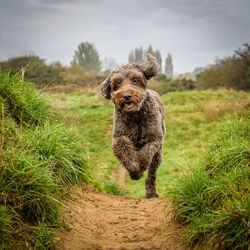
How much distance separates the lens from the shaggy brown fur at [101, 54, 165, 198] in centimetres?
438

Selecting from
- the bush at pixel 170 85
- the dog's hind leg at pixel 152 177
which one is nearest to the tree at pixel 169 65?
the bush at pixel 170 85

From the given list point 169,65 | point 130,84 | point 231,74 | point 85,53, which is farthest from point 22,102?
point 169,65

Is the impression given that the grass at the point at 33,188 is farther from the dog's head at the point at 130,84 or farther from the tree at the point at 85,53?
the tree at the point at 85,53

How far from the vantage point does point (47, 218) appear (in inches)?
118

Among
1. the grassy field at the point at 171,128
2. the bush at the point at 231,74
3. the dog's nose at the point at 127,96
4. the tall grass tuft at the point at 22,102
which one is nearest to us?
the dog's nose at the point at 127,96

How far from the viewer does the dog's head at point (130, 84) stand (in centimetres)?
433

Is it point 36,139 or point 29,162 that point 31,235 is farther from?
point 36,139

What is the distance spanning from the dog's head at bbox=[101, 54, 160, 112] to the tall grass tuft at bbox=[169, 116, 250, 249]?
1.53 metres

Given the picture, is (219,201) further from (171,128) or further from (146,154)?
(171,128)

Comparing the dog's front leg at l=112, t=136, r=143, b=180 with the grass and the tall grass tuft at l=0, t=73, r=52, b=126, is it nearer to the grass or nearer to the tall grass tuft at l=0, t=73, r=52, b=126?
the grass

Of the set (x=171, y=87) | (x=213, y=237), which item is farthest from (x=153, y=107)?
(x=171, y=87)

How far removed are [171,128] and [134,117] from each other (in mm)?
10373

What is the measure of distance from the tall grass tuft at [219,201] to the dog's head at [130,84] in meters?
1.53

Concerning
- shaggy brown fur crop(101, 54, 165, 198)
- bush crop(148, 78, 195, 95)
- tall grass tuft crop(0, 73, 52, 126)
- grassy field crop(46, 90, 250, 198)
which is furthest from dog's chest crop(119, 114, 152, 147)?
bush crop(148, 78, 195, 95)
